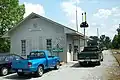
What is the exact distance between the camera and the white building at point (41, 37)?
84.8ft

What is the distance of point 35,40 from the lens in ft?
90.0

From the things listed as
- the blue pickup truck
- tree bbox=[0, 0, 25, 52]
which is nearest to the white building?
the blue pickup truck

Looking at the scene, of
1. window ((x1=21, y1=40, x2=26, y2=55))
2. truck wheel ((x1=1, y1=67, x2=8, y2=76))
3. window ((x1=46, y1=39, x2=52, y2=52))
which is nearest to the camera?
truck wheel ((x1=1, y1=67, x2=8, y2=76))

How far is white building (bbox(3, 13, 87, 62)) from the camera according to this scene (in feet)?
84.8

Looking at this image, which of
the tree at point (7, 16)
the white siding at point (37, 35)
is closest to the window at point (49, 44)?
the white siding at point (37, 35)

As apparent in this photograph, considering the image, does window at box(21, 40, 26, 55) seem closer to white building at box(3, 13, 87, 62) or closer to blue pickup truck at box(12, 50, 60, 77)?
white building at box(3, 13, 87, 62)

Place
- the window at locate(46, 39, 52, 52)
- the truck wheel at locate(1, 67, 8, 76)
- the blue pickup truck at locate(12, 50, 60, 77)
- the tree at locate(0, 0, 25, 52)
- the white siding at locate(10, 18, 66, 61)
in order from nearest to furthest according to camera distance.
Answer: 1. the blue pickup truck at locate(12, 50, 60, 77)
2. the truck wheel at locate(1, 67, 8, 76)
3. the white siding at locate(10, 18, 66, 61)
4. the window at locate(46, 39, 52, 52)
5. the tree at locate(0, 0, 25, 52)

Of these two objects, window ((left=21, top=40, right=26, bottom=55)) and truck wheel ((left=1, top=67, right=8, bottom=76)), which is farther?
window ((left=21, top=40, right=26, bottom=55))

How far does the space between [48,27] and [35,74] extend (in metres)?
11.1

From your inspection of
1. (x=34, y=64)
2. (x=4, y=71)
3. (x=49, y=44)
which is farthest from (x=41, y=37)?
(x=34, y=64)

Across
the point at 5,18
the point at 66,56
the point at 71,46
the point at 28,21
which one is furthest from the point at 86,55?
the point at 5,18

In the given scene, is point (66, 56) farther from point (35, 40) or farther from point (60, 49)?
point (35, 40)

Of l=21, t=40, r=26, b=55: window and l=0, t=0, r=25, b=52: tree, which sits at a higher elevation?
l=0, t=0, r=25, b=52: tree

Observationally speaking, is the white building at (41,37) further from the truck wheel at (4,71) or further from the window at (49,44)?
the truck wheel at (4,71)
